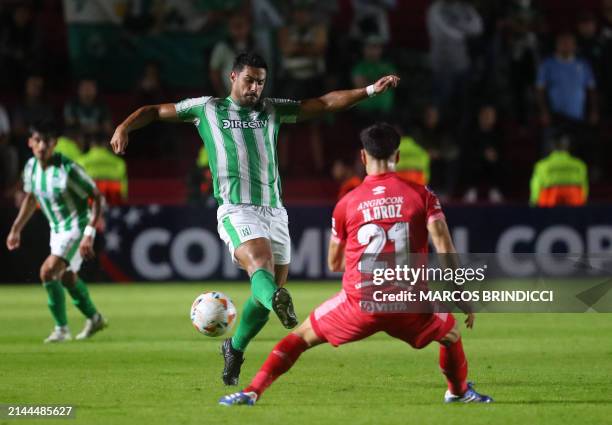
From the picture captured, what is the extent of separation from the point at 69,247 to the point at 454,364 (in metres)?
5.01

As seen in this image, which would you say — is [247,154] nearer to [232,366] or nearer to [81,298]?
[232,366]

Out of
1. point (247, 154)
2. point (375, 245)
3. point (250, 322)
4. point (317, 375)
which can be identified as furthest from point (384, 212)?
point (317, 375)

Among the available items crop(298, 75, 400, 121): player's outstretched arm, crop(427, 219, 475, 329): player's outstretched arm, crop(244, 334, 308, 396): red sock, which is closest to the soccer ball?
crop(298, 75, 400, 121): player's outstretched arm

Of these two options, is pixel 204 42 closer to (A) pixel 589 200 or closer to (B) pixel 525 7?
(B) pixel 525 7

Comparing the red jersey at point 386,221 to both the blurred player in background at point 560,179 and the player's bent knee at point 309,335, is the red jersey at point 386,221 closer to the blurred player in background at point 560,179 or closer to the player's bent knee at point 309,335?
the player's bent knee at point 309,335

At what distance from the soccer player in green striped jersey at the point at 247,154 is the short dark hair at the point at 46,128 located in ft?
9.44

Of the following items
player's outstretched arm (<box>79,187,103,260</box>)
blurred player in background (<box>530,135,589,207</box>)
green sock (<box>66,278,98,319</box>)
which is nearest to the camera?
player's outstretched arm (<box>79,187,103,260</box>)

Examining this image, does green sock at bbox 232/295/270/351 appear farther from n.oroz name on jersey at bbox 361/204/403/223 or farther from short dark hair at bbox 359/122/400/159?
short dark hair at bbox 359/122/400/159

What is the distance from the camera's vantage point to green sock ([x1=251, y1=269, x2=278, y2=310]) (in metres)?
7.20

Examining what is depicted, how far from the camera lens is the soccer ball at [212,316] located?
8547 millimetres

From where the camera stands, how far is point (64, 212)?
36.6ft

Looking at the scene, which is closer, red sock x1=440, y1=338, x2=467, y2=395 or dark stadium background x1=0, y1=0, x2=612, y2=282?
red sock x1=440, y1=338, x2=467, y2=395

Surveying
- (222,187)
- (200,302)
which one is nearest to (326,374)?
(200,302)

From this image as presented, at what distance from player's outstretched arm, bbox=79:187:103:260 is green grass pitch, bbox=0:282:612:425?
755 millimetres
